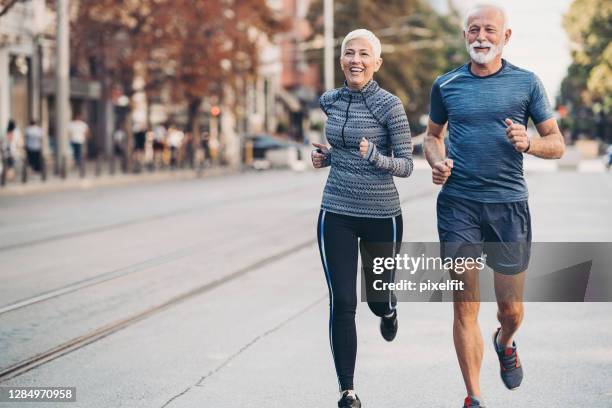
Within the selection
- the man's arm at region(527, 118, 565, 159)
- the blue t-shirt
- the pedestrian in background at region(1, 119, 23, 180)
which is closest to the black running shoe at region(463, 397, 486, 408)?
the blue t-shirt

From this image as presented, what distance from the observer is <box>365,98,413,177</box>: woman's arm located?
5566 millimetres

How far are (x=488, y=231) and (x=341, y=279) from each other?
0.74 m

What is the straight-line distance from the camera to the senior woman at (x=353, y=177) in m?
5.63

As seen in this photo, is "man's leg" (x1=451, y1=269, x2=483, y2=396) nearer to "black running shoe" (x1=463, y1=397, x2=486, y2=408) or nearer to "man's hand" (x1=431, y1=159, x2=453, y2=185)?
"black running shoe" (x1=463, y1=397, x2=486, y2=408)

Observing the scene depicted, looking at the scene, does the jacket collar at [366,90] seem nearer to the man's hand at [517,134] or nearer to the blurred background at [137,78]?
the man's hand at [517,134]

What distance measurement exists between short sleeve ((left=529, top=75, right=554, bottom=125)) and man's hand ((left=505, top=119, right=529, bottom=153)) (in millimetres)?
227

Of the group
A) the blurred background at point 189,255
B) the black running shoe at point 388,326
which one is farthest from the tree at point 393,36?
the black running shoe at point 388,326

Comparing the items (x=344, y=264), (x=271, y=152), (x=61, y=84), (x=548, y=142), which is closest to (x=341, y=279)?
(x=344, y=264)

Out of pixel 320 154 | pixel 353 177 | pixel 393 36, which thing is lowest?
pixel 353 177

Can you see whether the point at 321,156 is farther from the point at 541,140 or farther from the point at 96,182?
the point at 96,182

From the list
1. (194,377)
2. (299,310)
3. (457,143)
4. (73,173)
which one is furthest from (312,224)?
(73,173)

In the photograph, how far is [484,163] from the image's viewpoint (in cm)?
538

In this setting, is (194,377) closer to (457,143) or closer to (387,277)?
(387,277)

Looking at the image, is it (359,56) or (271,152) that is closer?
(359,56)
